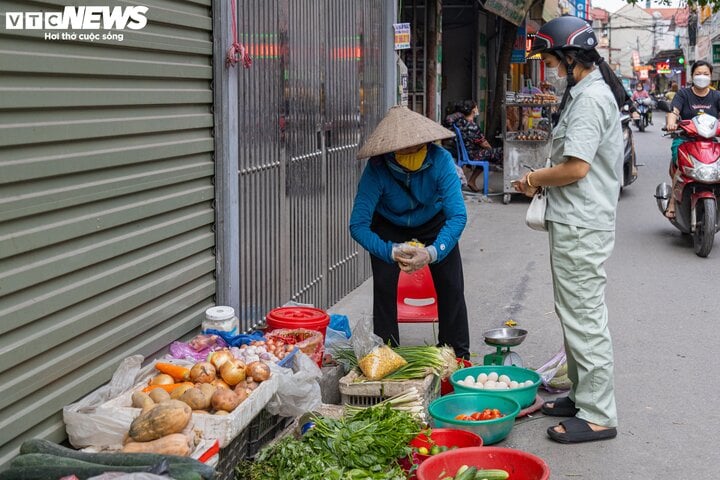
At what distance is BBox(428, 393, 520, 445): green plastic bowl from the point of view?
4977 mm

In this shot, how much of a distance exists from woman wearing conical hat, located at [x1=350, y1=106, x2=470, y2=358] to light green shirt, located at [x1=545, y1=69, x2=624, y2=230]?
80cm

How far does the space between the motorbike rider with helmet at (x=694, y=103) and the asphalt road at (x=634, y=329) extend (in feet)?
3.84

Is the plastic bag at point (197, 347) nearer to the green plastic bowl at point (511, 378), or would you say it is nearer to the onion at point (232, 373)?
the onion at point (232, 373)

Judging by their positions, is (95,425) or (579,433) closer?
(95,425)

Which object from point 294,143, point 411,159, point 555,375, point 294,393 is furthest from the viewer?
point 294,143

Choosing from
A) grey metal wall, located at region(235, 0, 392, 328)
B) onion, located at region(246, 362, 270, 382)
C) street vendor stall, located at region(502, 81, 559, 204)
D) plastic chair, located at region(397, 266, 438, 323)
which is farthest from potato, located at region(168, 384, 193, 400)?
street vendor stall, located at region(502, 81, 559, 204)

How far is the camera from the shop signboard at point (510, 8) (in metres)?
16.3

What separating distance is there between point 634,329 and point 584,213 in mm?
2924

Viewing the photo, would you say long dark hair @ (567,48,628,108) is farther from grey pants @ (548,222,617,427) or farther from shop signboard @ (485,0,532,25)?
shop signboard @ (485,0,532,25)

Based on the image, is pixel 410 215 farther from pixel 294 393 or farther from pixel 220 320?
pixel 294 393

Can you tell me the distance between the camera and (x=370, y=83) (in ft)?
30.4

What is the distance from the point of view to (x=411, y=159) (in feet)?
19.1

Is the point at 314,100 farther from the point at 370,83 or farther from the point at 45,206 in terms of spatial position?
the point at 45,206

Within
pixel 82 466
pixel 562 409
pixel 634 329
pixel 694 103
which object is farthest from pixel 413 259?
pixel 694 103
